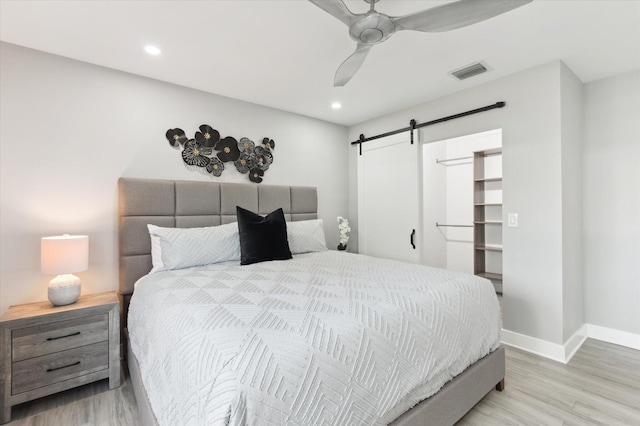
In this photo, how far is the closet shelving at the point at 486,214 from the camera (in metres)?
4.47

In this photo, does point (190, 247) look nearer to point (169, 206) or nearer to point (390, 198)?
point (169, 206)

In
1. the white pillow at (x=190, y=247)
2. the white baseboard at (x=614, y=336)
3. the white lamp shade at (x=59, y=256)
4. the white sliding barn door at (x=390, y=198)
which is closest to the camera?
the white lamp shade at (x=59, y=256)

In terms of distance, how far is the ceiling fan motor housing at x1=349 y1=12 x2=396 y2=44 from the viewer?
1.52 metres

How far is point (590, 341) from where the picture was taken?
2.85 meters

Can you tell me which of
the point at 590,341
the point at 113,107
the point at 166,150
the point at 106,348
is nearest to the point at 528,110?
the point at 590,341

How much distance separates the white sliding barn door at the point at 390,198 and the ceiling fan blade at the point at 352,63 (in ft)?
5.67

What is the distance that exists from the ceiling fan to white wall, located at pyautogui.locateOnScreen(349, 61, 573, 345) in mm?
1581

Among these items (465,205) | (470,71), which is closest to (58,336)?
(470,71)

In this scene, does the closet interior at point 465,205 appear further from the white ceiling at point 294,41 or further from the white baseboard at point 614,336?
the white ceiling at point 294,41

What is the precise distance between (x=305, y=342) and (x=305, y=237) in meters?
2.13

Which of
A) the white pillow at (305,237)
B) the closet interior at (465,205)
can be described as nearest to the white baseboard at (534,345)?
the closet interior at (465,205)

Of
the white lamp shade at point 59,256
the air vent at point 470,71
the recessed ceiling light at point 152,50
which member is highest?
the air vent at point 470,71

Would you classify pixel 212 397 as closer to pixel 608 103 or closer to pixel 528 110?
pixel 528 110

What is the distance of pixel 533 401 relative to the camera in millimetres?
1938
